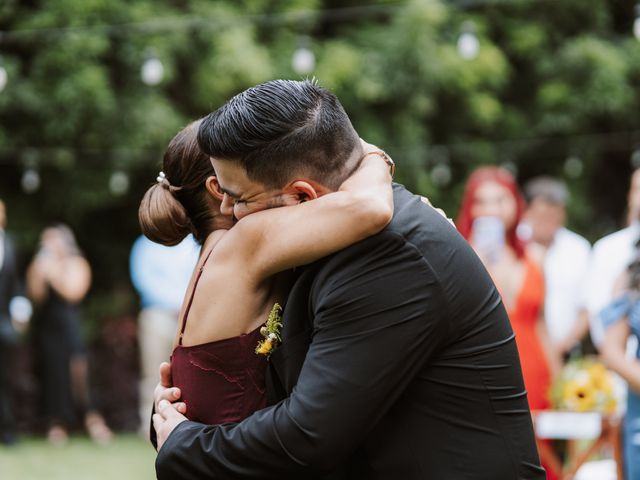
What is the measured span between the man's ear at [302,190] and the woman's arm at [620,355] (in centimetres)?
253

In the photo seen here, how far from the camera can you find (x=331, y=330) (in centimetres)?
251

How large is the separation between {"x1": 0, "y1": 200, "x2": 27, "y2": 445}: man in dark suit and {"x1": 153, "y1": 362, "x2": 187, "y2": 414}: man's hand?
28.6 ft

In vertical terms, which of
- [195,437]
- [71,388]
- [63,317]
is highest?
[195,437]

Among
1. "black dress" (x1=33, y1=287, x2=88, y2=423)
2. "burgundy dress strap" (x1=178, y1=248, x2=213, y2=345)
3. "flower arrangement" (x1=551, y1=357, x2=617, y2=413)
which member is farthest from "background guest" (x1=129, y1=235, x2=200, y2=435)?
"burgundy dress strap" (x1=178, y1=248, x2=213, y2=345)

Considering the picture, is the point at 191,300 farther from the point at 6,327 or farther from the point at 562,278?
the point at 6,327

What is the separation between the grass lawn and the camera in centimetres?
988

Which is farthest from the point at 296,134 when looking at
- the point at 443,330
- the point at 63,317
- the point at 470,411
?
Answer: the point at 63,317

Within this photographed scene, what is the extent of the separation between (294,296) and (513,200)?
4.08 meters

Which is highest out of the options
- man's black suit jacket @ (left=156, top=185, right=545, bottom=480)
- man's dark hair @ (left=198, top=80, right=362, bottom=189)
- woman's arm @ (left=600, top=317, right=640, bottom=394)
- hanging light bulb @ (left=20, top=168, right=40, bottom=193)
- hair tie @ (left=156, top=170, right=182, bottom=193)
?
man's dark hair @ (left=198, top=80, right=362, bottom=189)

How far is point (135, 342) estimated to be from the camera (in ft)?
46.9

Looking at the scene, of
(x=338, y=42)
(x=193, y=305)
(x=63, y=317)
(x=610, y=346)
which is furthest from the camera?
(x=338, y=42)

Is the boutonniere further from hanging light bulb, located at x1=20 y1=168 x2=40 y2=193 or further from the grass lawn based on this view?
hanging light bulb, located at x1=20 y1=168 x2=40 y2=193

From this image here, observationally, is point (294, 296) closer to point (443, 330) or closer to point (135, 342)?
point (443, 330)

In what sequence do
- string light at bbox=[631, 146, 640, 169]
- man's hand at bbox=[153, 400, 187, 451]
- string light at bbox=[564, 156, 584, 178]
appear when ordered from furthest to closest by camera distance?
string light at bbox=[564, 156, 584, 178], string light at bbox=[631, 146, 640, 169], man's hand at bbox=[153, 400, 187, 451]
